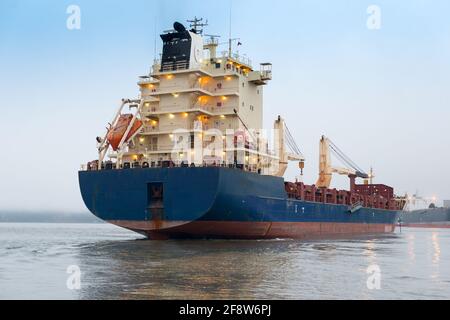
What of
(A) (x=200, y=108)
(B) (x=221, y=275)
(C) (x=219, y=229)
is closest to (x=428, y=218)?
(A) (x=200, y=108)

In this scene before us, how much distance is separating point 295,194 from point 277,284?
23697mm

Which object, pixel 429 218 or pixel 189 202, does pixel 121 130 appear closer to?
pixel 189 202

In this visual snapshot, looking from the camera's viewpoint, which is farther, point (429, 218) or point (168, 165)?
point (429, 218)

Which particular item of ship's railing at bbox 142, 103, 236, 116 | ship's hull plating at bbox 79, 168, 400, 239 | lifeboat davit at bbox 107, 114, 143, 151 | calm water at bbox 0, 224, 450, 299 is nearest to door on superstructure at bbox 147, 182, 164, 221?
ship's hull plating at bbox 79, 168, 400, 239

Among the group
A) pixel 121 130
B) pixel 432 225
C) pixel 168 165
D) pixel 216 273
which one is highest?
pixel 121 130

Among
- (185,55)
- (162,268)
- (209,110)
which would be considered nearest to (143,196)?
(209,110)

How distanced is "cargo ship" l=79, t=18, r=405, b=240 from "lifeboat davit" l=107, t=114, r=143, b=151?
62mm

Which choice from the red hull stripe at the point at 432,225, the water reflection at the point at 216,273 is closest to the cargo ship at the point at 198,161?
the water reflection at the point at 216,273

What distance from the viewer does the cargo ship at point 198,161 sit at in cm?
2891

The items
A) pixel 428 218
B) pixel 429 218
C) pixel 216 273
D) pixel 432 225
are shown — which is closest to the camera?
pixel 216 273

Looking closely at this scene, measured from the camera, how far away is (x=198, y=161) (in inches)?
1235

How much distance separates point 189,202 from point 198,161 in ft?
12.0

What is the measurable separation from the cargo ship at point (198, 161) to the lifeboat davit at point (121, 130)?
62mm

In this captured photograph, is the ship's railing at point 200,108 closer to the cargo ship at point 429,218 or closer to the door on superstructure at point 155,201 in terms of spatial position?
the door on superstructure at point 155,201
